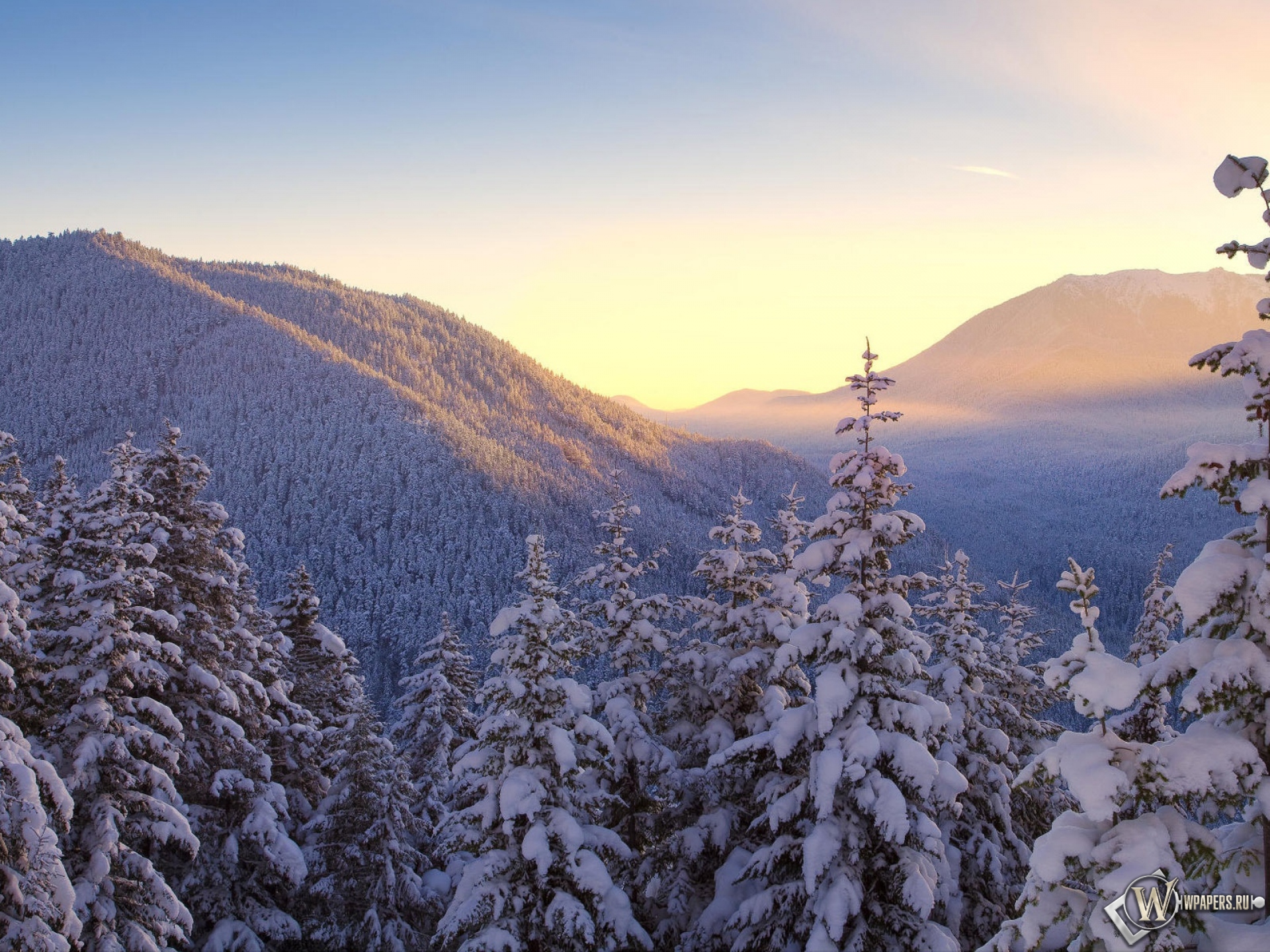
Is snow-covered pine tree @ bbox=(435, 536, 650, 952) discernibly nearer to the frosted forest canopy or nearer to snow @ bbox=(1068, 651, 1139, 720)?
the frosted forest canopy

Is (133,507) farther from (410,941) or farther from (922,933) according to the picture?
(922,933)

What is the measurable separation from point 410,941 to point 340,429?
195 metres

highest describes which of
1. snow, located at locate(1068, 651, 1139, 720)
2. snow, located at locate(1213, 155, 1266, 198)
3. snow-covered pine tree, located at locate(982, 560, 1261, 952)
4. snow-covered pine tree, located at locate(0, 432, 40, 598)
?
snow, located at locate(1213, 155, 1266, 198)

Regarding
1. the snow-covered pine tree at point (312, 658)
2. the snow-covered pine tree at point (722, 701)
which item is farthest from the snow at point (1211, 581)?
the snow-covered pine tree at point (312, 658)

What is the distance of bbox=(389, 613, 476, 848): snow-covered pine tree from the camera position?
2517 centimetres

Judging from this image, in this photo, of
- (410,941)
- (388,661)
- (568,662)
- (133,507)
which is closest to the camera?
(568,662)

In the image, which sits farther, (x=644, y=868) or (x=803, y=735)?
(x=644, y=868)

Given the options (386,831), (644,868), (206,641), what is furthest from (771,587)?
(206,641)

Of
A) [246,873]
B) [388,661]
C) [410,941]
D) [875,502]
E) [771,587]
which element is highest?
[875,502]

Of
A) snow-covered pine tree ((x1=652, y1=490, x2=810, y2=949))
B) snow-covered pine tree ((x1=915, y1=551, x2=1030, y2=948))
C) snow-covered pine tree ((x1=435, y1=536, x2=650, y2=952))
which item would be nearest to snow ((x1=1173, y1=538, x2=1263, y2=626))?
snow-covered pine tree ((x1=652, y1=490, x2=810, y2=949))

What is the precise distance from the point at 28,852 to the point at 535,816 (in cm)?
729

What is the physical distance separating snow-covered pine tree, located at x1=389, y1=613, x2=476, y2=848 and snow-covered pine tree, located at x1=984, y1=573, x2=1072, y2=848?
16033 mm

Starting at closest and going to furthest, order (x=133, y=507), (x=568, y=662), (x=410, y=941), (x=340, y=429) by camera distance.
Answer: (x=568, y=662) → (x=133, y=507) → (x=410, y=941) → (x=340, y=429)

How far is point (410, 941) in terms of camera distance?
18.2 metres
